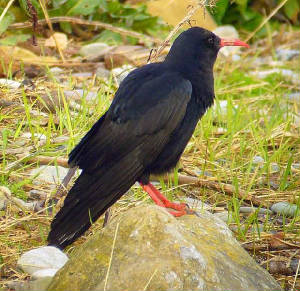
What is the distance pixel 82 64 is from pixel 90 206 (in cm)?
292

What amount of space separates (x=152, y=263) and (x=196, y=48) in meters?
1.50

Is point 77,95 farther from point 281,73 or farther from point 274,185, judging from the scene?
point 281,73

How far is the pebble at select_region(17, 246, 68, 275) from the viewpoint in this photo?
3.19 m

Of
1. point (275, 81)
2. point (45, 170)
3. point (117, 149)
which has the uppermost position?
point (117, 149)

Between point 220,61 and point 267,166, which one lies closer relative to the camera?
point 267,166

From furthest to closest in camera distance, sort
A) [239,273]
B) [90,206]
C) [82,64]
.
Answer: [82,64] → [90,206] → [239,273]

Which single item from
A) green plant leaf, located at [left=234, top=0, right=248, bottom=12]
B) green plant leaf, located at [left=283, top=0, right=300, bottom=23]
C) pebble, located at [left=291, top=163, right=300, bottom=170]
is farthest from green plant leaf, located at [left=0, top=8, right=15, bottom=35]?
green plant leaf, located at [left=283, top=0, right=300, bottom=23]

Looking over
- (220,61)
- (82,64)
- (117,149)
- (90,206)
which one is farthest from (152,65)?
(220,61)

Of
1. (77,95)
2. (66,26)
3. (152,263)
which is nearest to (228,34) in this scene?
(66,26)

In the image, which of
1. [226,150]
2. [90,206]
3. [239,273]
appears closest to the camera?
[239,273]

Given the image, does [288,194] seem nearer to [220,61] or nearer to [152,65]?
[152,65]

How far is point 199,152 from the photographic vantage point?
4.84 m

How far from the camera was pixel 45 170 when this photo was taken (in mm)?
4316

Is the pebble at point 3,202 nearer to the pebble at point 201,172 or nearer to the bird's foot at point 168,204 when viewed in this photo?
the bird's foot at point 168,204
